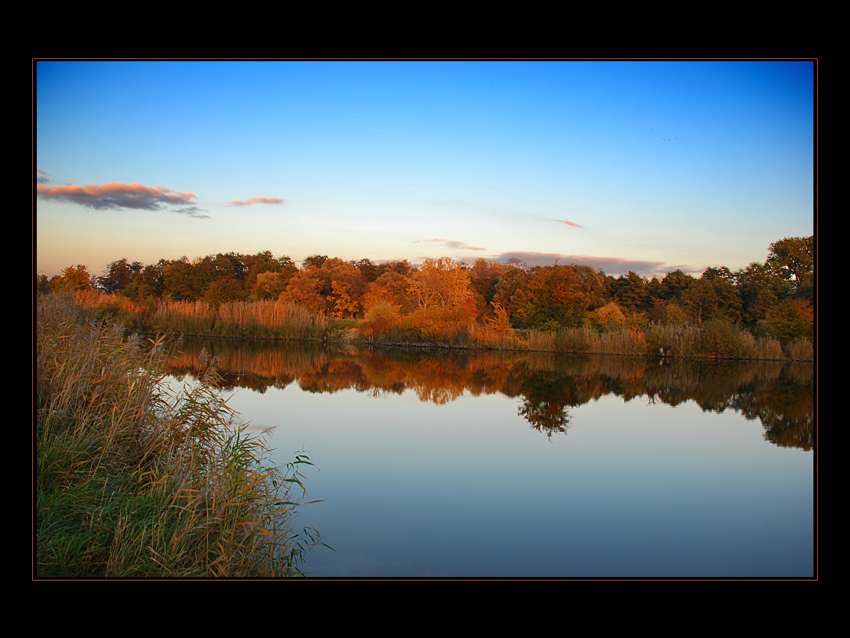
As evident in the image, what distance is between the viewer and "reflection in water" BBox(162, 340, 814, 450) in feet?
35.1

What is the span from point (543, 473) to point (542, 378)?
8.22m

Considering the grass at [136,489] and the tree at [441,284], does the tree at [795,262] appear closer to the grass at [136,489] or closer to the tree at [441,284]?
the tree at [441,284]

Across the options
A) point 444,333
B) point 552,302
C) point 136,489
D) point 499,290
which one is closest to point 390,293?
point 499,290

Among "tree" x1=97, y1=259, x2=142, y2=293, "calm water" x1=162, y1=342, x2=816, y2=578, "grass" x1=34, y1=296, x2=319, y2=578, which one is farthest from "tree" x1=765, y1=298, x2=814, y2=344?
"tree" x1=97, y1=259, x2=142, y2=293

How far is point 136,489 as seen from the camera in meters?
4.27

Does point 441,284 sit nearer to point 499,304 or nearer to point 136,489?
point 499,304

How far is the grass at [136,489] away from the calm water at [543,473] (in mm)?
564

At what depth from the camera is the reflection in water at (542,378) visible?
10691 mm

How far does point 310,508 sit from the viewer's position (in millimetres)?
5031

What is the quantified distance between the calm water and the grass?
0.56 meters
